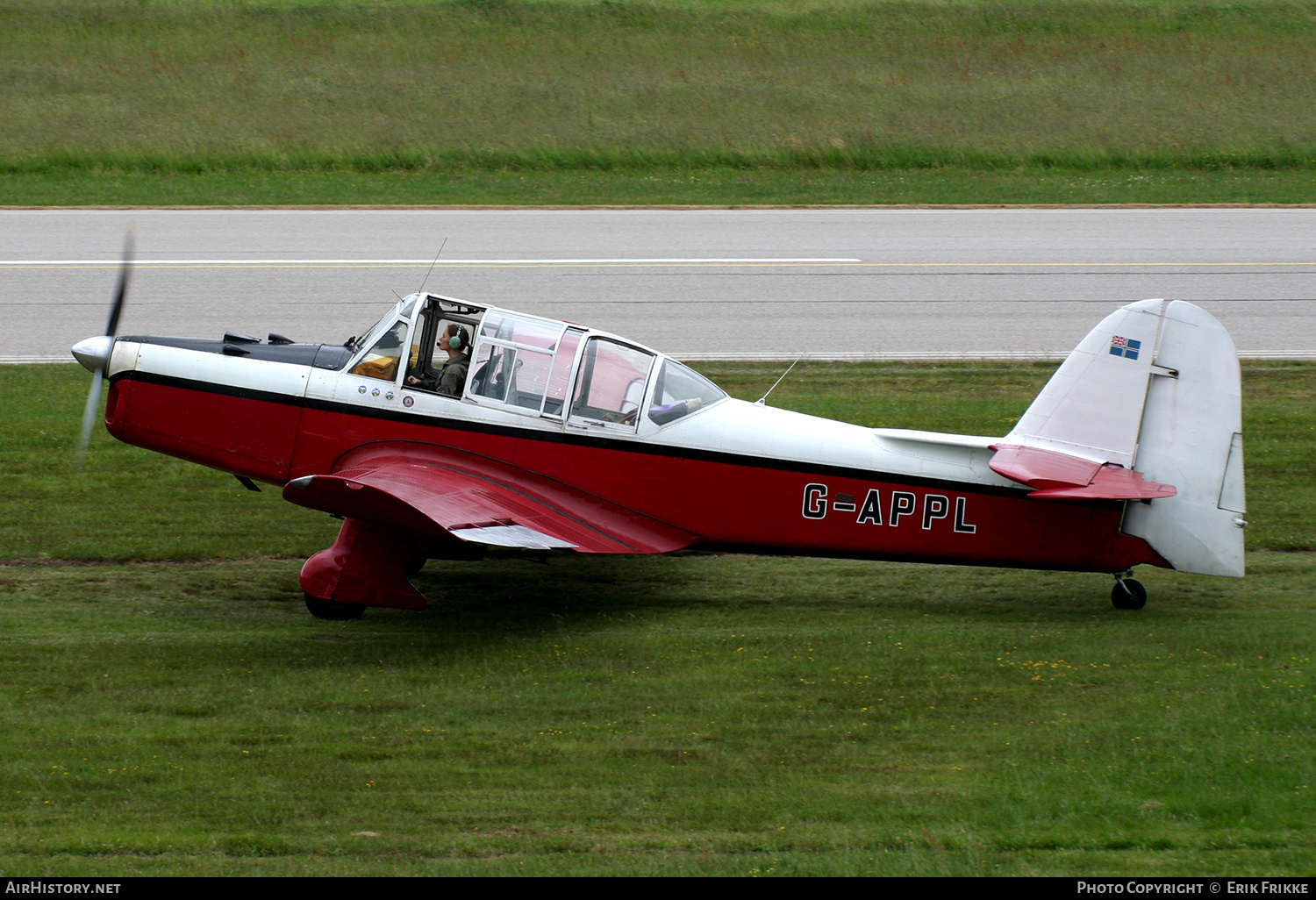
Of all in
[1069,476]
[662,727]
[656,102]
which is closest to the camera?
[662,727]

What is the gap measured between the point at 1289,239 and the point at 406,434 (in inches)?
759

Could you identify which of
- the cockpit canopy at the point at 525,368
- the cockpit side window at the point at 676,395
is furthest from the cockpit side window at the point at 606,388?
the cockpit side window at the point at 676,395

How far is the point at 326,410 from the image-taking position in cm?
1071

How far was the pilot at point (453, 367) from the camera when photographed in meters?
10.7

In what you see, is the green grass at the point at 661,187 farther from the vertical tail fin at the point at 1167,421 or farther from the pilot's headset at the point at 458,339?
the vertical tail fin at the point at 1167,421

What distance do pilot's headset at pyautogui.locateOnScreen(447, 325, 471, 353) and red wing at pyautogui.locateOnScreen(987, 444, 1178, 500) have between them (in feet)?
14.5

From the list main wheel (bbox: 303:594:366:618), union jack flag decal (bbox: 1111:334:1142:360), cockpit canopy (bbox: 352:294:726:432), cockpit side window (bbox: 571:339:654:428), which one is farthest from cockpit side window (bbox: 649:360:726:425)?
union jack flag decal (bbox: 1111:334:1142:360)

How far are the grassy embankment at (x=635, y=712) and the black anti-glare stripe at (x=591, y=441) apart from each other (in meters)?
1.12

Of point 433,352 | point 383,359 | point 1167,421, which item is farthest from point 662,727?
point 1167,421

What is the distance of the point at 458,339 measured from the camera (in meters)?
10.7

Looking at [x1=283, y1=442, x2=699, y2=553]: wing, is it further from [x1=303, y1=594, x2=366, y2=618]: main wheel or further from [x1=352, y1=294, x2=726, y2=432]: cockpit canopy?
[x1=303, y1=594, x2=366, y2=618]: main wheel

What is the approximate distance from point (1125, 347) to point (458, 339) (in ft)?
17.9

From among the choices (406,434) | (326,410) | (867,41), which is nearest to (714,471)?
(406,434)

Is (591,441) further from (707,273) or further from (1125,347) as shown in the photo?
(707,273)
